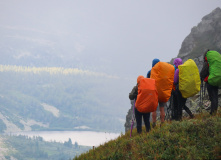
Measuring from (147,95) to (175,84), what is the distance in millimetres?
1600

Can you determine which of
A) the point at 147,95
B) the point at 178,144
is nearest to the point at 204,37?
the point at 147,95

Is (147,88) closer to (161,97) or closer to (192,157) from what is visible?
(161,97)

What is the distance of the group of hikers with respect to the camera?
30.6ft

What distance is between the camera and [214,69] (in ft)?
30.5

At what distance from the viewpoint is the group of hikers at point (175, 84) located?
932cm

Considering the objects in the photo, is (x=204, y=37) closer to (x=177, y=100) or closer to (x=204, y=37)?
(x=204, y=37)

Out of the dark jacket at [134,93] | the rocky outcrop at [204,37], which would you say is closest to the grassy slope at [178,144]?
the dark jacket at [134,93]

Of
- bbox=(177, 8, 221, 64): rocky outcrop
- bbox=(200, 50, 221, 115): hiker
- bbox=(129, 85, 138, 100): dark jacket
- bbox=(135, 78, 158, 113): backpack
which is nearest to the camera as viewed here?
bbox=(135, 78, 158, 113): backpack

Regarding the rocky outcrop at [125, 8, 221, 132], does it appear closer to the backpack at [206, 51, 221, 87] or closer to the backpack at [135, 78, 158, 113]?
the backpack at [206, 51, 221, 87]

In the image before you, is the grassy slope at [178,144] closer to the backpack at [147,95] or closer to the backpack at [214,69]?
the backpack at [147,95]

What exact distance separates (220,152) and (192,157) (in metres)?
0.72

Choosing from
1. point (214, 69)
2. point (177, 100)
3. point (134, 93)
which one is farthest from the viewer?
point (177, 100)

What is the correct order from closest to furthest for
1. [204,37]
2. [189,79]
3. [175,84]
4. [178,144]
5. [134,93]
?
[178,144] < [189,79] < [134,93] < [175,84] < [204,37]

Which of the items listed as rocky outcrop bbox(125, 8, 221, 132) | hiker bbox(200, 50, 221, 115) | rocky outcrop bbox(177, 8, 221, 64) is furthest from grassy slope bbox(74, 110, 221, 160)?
rocky outcrop bbox(177, 8, 221, 64)
